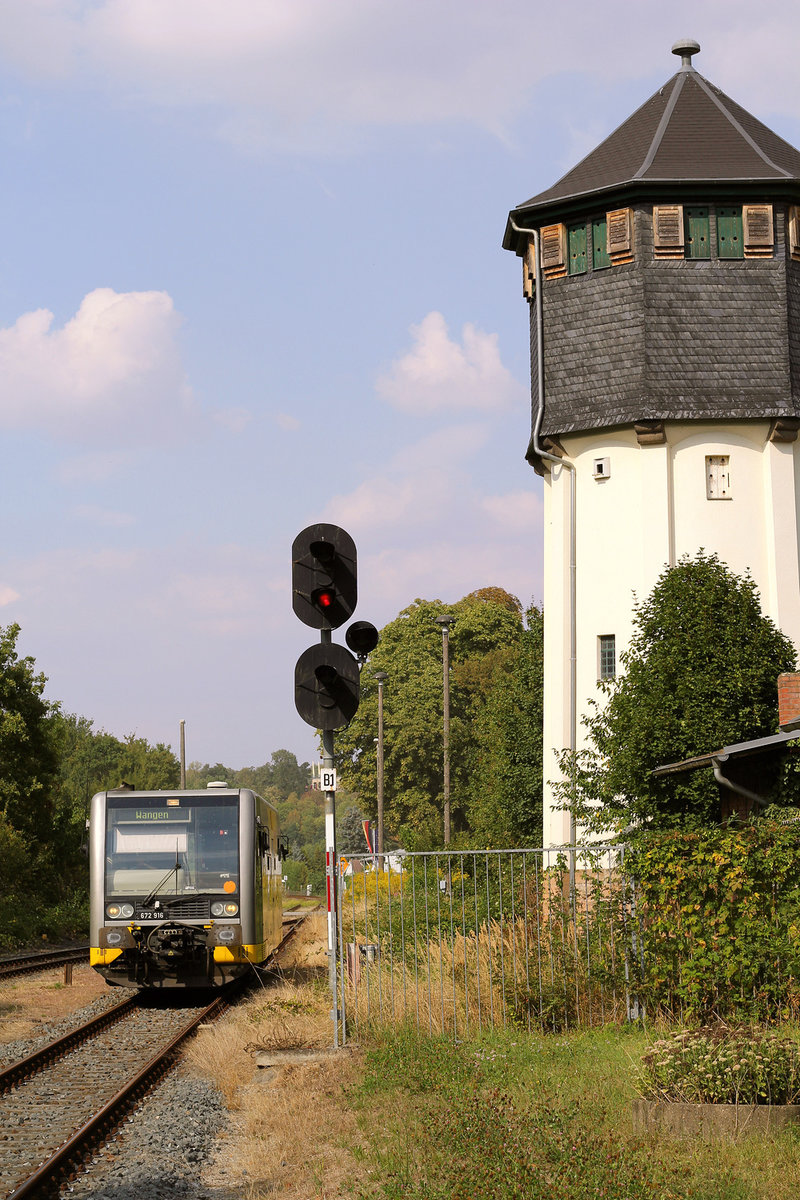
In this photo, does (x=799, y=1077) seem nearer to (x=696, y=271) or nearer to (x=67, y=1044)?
(x=67, y=1044)

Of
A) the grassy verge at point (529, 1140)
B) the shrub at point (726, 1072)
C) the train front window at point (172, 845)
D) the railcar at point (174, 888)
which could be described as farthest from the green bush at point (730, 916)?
the train front window at point (172, 845)

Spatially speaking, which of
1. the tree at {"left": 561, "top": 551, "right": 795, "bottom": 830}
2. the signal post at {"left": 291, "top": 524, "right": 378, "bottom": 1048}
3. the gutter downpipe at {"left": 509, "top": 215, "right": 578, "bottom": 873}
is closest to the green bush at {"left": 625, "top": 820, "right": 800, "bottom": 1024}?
the signal post at {"left": 291, "top": 524, "right": 378, "bottom": 1048}

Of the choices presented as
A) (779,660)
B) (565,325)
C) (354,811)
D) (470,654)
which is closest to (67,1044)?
(779,660)

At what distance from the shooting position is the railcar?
65.2 ft

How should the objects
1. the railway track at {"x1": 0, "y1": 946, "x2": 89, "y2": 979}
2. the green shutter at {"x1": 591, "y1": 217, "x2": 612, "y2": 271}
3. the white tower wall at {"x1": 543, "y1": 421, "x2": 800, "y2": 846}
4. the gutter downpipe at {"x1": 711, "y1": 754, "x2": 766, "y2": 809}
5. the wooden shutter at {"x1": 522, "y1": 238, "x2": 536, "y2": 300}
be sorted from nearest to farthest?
the gutter downpipe at {"x1": 711, "y1": 754, "x2": 766, "y2": 809}
the railway track at {"x1": 0, "y1": 946, "x2": 89, "y2": 979}
the white tower wall at {"x1": 543, "y1": 421, "x2": 800, "y2": 846}
the green shutter at {"x1": 591, "y1": 217, "x2": 612, "y2": 271}
the wooden shutter at {"x1": 522, "y1": 238, "x2": 536, "y2": 300}

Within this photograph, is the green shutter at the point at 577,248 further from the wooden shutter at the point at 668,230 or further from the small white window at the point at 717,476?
the small white window at the point at 717,476

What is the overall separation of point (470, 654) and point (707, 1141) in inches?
2597

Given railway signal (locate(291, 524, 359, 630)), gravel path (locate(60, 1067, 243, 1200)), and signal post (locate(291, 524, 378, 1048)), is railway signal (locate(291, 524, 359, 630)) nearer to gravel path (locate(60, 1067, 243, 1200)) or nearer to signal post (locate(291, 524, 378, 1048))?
signal post (locate(291, 524, 378, 1048))

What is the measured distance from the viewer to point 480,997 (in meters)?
13.1

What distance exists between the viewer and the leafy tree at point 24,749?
44.2 metres

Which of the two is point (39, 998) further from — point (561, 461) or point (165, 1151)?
point (561, 461)

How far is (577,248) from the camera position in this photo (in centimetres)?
3166

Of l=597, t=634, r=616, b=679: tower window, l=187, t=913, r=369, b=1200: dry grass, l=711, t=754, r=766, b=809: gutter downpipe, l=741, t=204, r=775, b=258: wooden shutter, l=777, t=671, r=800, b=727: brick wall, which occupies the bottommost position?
l=187, t=913, r=369, b=1200: dry grass

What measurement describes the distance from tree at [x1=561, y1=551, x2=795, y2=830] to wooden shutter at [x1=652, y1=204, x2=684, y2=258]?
9693 millimetres
